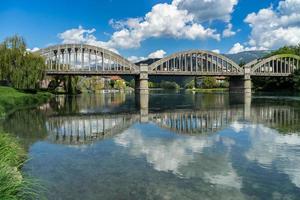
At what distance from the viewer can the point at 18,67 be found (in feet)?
209

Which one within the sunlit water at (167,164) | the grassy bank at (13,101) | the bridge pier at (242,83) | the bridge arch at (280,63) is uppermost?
the bridge arch at (280,63)

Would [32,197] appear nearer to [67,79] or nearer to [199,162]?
[199,162]

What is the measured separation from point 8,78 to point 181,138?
51836mm

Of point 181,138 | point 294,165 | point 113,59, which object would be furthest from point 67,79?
point 294,165

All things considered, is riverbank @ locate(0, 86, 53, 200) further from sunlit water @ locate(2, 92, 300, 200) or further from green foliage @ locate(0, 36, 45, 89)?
green foliage @ locate(0, 36, 45, 89)

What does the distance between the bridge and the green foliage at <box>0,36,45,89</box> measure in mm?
29810

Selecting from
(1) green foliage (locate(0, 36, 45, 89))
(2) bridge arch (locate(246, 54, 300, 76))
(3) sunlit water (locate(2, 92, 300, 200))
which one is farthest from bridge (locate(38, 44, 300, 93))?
(3) sunlit water (locate(2, 92, 300, 200))

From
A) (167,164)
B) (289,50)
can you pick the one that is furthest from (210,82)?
(167,164)

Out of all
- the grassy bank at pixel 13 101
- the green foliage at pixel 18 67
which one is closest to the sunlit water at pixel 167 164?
the grassy bank at pixel 13 101

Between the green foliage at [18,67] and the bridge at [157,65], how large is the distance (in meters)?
29.8

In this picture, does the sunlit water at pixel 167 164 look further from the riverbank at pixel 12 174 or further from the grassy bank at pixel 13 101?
the grassy bank at pixel 13 101

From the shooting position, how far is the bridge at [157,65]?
108 meters

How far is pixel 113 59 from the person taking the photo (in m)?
125

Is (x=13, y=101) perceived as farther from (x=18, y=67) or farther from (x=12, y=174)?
(x=12, y=174)
